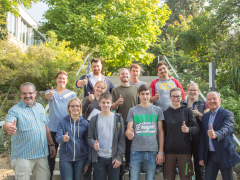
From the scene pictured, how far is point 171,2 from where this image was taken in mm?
26125

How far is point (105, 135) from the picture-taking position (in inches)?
117

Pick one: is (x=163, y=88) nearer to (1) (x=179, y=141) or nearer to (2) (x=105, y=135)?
(1) (x=179, y=141)

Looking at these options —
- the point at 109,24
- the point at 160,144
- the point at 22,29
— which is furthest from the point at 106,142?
the point at 22,29

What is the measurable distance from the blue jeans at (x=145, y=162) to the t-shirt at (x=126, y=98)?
650 millimetres

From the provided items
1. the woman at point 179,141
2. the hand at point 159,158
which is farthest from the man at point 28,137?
the woman at point 179,141

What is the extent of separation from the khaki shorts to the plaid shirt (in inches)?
2.6

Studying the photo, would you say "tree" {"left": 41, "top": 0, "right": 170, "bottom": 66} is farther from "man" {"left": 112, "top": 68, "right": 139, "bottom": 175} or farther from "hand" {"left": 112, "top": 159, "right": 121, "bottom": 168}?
"hand" {"left": 112, "top": 159, "right": 121, "bottom": 168}

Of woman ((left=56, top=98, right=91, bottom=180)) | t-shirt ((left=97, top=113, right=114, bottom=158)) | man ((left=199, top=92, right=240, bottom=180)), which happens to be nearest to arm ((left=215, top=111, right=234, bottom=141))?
man ((left=199, top=92, right=240, bottom=180))

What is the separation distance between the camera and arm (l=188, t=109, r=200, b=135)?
2.89 m

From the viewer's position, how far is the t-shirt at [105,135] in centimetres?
294

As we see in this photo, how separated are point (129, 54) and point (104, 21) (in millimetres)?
2301

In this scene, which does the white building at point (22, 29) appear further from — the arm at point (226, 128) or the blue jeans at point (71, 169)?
the arm at point (226, 128)

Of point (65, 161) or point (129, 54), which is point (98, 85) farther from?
point (129, 54)

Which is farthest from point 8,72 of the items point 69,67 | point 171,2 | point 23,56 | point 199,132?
point 171,2
